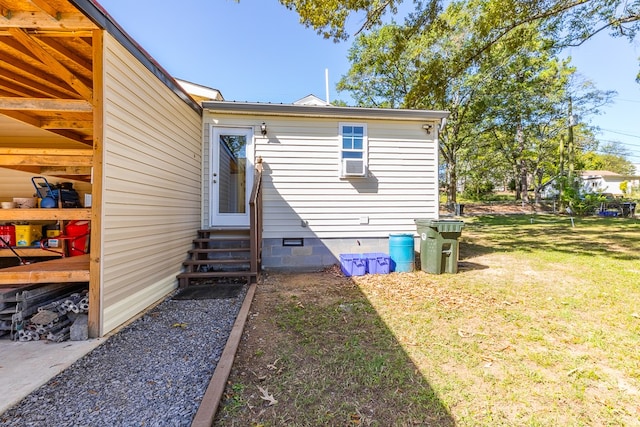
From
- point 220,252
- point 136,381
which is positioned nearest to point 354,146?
point 220,252

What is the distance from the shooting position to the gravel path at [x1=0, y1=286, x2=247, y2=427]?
164cm

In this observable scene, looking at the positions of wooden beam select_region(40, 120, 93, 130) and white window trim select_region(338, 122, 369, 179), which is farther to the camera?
white window trim select_region(338, 122, 369, 179)

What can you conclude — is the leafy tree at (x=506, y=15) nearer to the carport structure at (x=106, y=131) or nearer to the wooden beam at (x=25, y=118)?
the carport structure at (x=106, y=131)

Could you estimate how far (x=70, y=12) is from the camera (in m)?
2.48

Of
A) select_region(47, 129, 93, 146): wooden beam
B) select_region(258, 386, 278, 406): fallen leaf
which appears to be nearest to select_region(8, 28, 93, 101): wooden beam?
select_region(47, 129, 93, 146): wooden beam

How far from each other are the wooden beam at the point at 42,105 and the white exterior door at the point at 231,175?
8.38 ft

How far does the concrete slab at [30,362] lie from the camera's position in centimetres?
183

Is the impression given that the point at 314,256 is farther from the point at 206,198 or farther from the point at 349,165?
the point at 206,198

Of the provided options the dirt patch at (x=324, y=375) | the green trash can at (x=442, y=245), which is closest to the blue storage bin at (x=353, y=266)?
the green trash can at (x=442, y=245)

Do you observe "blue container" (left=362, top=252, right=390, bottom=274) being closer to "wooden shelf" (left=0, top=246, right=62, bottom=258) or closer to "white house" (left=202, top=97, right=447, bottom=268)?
"white house" (left=202, top=97, right=447, bottom=268)

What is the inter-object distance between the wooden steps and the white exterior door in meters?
0.23

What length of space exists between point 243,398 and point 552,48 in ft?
35.4

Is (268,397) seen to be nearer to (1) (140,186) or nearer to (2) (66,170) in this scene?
(1) (140,186)

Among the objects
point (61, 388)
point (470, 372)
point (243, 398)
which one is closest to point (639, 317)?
point (470, 372)
